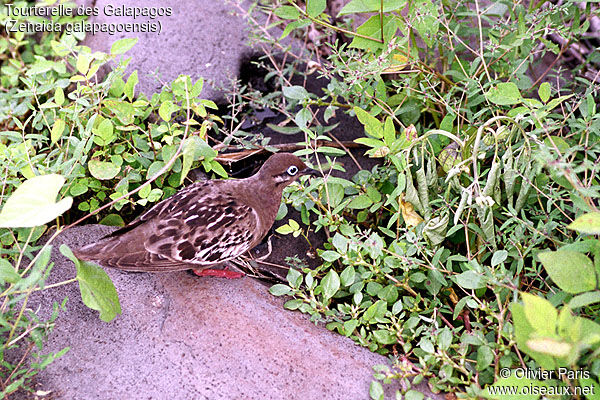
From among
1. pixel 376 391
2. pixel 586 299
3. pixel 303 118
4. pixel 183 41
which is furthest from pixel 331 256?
pixel 183 41

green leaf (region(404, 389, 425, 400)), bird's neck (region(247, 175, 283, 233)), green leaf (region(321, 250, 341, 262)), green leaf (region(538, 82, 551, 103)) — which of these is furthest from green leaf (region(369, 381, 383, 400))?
green leaf (region(538, 82, 551, 103))

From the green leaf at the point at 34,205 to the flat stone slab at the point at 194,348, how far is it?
28.2 inches

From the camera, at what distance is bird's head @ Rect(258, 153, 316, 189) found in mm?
3594

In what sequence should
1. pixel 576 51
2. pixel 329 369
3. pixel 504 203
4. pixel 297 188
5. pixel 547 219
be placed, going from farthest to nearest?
pixel 576 51
pixel 297 188
pixel 504 203
pixel 547 219
pixel 329 369

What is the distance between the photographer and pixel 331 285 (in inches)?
124

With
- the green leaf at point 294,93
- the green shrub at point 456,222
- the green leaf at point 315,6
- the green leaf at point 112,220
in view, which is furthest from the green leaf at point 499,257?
the green leaf at point 112,220

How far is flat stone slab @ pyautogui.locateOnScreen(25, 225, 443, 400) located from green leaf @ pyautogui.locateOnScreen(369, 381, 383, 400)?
0.07 metres

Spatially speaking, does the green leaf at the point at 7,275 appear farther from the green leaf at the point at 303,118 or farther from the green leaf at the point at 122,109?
the green leaf at the point at 303,118

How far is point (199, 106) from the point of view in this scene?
12.1ft

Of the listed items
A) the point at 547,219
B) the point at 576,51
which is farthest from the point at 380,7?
the point at 576,51

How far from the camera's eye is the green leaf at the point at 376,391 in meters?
2.72

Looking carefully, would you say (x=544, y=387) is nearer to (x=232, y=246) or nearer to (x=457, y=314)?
(x=457, y=314)

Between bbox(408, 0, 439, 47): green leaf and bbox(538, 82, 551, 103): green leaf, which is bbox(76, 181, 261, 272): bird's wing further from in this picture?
bbox(538, 82, 551, 103): green leaf

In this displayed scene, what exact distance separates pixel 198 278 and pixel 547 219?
6.49 feet
